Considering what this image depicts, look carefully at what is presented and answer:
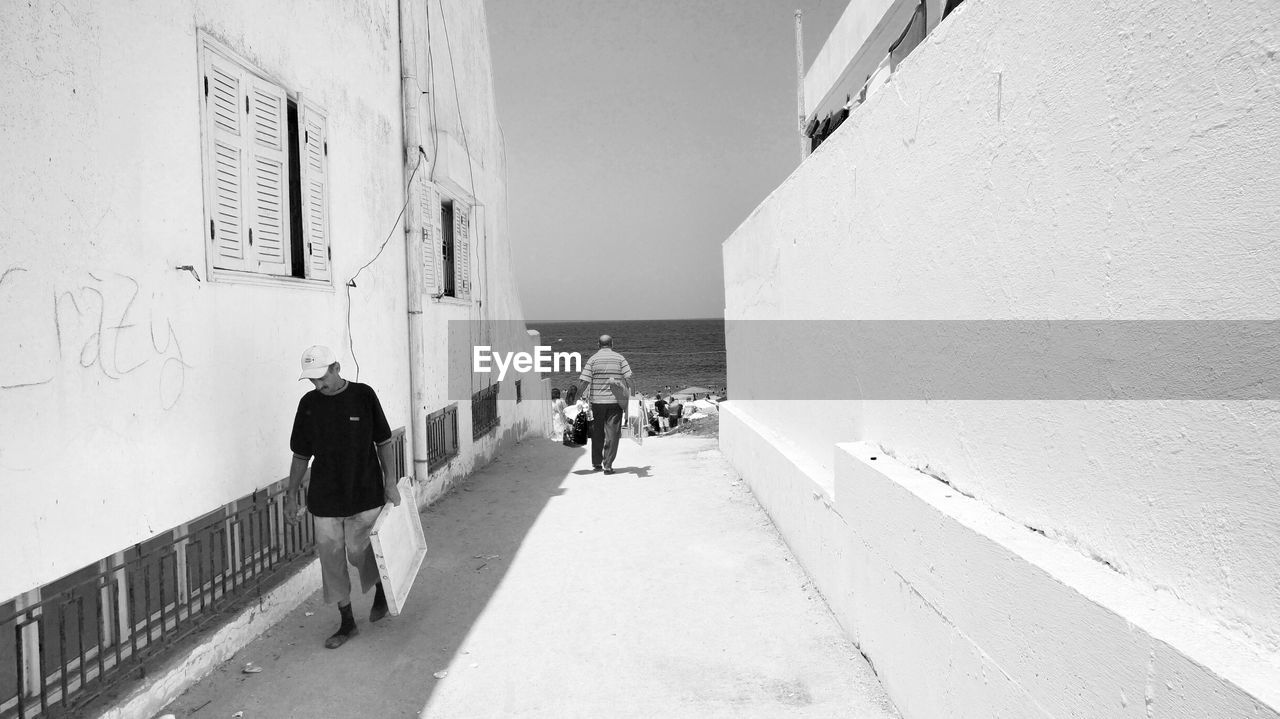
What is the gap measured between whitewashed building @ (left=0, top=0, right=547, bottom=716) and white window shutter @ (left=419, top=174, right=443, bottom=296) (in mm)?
1012

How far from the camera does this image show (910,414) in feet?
12.9

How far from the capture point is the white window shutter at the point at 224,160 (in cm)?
448

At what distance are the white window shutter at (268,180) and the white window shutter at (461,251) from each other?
4797mm

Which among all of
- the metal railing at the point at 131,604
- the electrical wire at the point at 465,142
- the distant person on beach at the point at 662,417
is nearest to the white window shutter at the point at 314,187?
the metal railing at the point at 131,604

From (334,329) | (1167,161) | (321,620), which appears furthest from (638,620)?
(1167,161)

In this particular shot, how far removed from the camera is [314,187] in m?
5.81

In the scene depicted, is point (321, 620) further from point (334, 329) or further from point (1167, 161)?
point (1167, 161)

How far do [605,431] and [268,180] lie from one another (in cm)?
624

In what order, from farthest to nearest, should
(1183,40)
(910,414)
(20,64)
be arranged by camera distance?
1. (910,414)
2. (20,64)
3. (1183,40)

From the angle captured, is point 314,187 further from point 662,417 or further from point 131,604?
point 662,417

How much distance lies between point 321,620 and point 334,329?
227 cm

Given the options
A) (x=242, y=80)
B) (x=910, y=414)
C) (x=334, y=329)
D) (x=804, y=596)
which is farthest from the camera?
(x=334, y=329)

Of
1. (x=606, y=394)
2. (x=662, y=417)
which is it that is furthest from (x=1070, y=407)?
(x=662, y=417)

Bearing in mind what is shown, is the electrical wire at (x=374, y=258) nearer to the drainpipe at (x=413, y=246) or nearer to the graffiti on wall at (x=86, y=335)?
the drainpipe at (x=413, y=246)
